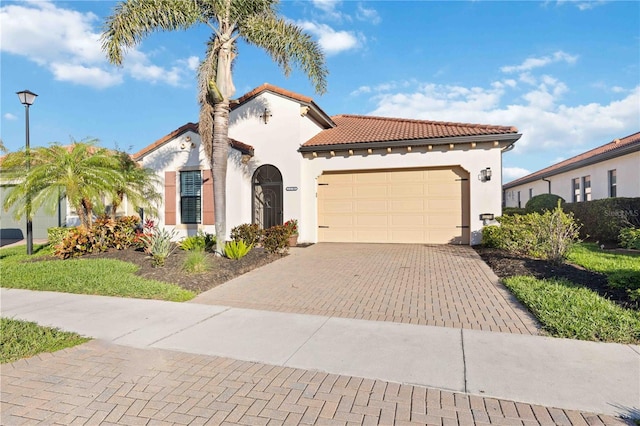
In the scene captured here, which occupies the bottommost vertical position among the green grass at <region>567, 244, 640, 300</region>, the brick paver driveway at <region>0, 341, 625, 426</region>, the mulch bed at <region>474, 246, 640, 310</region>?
the brick paver driveway at <region>0, 341, 625, 426</region>

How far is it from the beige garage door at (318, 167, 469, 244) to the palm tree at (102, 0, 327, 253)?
4.66m

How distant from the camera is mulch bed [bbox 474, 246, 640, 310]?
5.55 meters

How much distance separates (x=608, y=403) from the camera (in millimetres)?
2846

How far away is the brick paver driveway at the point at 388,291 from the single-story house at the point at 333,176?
270 cm

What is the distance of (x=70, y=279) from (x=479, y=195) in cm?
1156

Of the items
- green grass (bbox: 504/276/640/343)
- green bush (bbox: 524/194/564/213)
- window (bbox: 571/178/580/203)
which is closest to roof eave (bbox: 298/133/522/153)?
green grass (bbox: 504/276/640/343)

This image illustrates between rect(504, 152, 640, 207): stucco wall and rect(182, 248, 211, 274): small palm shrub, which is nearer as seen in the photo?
rect(182, 248, 211, 274): small palm shrub

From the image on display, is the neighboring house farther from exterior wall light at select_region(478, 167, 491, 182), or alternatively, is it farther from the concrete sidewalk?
the concrete sidewalk

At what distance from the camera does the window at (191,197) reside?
45.0 ft

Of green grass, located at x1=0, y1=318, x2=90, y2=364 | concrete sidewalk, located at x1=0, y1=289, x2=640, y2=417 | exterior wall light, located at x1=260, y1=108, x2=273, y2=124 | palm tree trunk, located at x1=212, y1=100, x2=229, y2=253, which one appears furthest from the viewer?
exterior wall light, located at x1=260, y1=108, x2=273, y2=124

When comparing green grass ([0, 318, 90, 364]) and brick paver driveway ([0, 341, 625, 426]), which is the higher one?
green grass ([0, 318, 90, 364])

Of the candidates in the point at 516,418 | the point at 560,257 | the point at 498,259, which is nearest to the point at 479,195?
the point at 498,259

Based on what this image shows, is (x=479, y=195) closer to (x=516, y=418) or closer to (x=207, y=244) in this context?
(x=207, y=244)

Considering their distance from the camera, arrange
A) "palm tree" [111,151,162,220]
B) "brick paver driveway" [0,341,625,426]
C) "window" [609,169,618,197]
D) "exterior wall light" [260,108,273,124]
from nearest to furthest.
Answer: "brick paver driveway" [0,341,625,426] → "palm tree" [111,151,162,220] → "exterior wall light" [260,108,273,124] → "window" [609,169,618,197]
